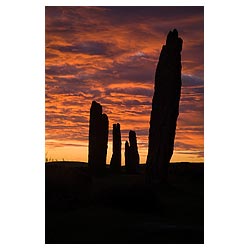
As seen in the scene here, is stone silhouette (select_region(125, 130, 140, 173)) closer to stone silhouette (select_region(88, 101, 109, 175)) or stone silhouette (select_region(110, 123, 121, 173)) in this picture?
stone silhouette (select_region(110, 123, 121, 173))

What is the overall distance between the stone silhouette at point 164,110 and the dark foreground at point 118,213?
4.68 ft

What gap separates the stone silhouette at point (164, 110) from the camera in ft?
47.4

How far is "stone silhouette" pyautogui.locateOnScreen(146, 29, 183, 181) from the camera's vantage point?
1445cm

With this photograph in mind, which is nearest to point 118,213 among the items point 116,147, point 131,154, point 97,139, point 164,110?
point 164,110

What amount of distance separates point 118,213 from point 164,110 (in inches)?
156

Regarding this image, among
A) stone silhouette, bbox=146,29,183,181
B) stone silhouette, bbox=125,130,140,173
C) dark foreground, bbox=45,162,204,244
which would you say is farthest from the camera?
stone silhouette, bbox=125,130,140,173

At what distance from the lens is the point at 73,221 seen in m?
10.9

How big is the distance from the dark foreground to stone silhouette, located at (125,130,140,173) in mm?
6422

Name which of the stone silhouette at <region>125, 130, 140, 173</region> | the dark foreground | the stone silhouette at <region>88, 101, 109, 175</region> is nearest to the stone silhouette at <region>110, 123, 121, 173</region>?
the stone silhouette at <region>125, 130, 140, 173</region>

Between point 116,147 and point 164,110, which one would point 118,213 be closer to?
point 164,110

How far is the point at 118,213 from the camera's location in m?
11.2

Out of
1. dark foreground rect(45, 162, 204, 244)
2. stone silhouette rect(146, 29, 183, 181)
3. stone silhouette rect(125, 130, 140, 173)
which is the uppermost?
stone silhouette rect(146, 29, 183, 181)

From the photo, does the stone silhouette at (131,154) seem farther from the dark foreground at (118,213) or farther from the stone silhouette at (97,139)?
the dark foreground at (118,213)
